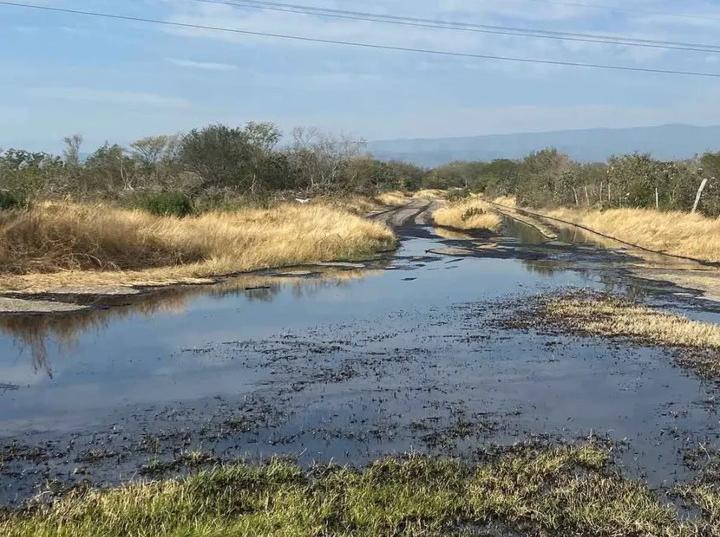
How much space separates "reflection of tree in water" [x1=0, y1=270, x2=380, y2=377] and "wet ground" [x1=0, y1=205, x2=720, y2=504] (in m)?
0.07

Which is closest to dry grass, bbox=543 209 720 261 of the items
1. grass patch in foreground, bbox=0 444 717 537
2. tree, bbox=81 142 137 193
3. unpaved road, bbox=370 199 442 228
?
unpaved road, bbox=370 199 442 228

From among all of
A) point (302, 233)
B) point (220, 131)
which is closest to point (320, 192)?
point (220, 131)

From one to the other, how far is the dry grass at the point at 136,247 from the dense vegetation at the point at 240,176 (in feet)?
10.1

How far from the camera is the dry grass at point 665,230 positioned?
2881cm

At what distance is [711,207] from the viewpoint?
3578 cm

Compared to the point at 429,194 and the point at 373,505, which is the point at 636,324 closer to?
the point at 373,505

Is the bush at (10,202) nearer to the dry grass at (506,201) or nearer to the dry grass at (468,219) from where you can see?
the dry grass at (468,219)

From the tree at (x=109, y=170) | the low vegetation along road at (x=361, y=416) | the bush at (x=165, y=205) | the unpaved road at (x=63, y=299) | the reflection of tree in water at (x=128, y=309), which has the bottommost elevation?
the low vegetation along road at (x=361, y=416)

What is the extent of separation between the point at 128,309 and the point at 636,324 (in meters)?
10.7

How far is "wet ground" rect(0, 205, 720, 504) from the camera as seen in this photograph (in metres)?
7.33

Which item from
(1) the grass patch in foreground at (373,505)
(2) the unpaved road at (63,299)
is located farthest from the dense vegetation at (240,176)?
(1) the grass patch in foreground at (373,505)

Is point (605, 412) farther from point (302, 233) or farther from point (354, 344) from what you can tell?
point (302, 233)

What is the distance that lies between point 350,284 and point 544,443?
13543mm

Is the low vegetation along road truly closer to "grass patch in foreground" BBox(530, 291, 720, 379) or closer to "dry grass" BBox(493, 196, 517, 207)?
"grass patch in foreground" BBox(530, 291, 720, 379)
